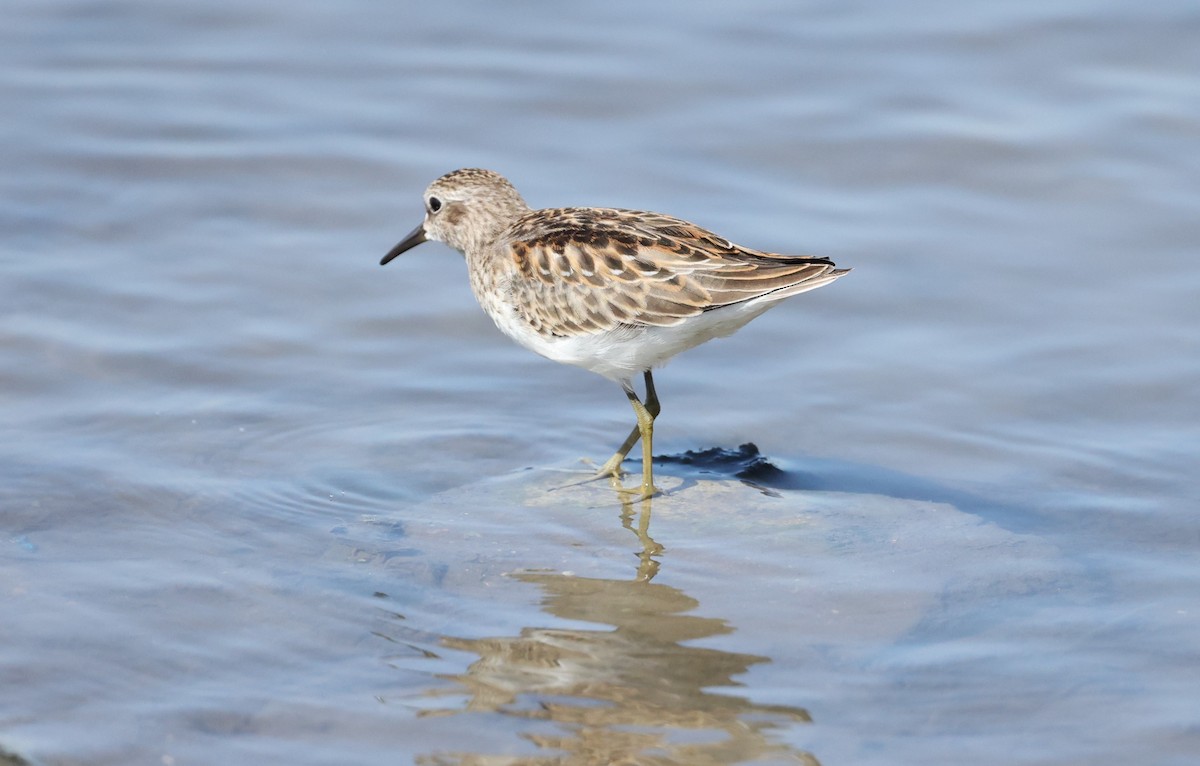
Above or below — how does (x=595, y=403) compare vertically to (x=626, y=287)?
below

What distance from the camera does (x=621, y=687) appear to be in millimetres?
5809

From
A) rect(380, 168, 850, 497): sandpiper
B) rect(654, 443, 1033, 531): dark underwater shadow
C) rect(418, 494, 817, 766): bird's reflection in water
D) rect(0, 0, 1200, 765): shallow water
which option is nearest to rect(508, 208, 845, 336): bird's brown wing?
rect(380, 168, 850, 497): sandpiper

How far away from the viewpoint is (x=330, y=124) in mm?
12406

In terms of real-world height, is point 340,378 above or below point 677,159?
below

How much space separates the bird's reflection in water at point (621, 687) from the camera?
5.36m

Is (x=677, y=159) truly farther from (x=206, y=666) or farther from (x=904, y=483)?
(x=206, y=666)

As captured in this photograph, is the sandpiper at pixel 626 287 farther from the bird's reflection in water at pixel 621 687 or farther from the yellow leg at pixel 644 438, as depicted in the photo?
the bird's reflection in water at pixel 621 687

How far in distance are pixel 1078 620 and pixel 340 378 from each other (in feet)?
15.6

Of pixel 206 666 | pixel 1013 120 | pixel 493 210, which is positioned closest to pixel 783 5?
pixel 1013 120

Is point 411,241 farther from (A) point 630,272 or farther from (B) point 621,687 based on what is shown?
(B) point 621,687

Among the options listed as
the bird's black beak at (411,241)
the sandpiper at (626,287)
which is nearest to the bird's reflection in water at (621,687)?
the sandpiper at (626,287)

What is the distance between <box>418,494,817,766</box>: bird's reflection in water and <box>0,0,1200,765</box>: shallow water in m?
0.02

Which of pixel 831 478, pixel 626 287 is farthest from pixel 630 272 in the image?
pixel 831 478

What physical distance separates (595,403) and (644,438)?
3.96ft
